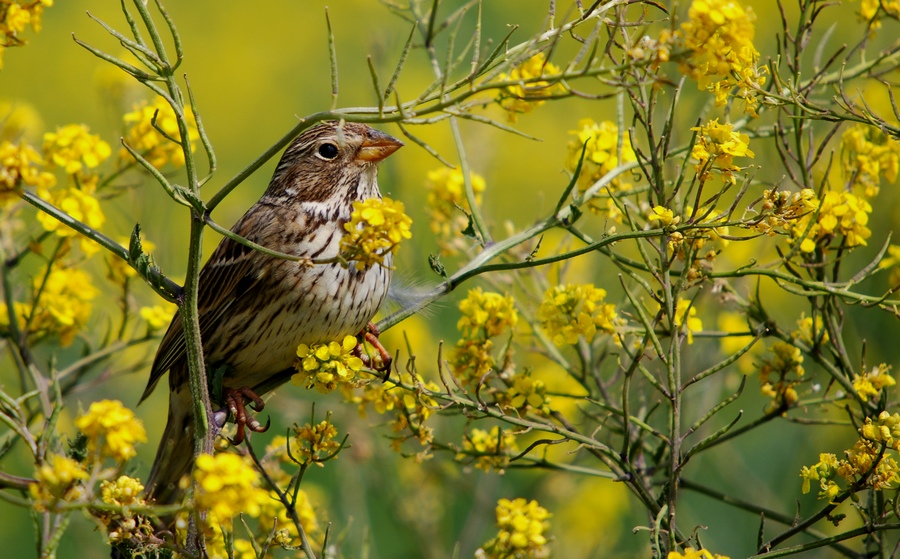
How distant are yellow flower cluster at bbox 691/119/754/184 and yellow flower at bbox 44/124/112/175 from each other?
190 centimetres

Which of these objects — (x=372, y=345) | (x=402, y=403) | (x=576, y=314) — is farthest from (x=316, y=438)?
(x=372, y=345)

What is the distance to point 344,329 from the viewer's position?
3188 millimetres

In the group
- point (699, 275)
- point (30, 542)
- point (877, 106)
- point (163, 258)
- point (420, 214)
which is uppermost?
point (420, 214)

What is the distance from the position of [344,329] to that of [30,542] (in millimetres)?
3901

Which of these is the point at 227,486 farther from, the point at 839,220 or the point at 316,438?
the point at 839,220

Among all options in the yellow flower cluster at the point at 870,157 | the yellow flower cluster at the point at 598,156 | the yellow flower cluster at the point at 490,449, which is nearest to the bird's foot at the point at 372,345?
the yellow flower cluster at the point at 490,449

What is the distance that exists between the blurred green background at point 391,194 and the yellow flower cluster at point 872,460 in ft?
3.77

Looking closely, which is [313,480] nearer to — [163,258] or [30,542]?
[30,542]

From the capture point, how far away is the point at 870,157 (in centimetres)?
285

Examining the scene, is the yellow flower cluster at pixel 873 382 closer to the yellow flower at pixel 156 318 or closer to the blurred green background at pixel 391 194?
the blurred green background at pixel 391 194

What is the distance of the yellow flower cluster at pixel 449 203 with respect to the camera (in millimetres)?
3398

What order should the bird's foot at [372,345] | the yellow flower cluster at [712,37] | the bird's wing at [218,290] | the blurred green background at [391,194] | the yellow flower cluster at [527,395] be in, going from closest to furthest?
1. the yellow flower cluster at [712,37]
2. the yellow flower cluster at [527,395]
3. the bird's foot at [372,345]
4. the bird's wing at [218,290]
5. the blurred green background at [391,194]

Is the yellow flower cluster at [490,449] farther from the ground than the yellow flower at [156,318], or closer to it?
closer to it

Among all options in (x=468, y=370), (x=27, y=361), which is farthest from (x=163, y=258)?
(x=468, y=370)
